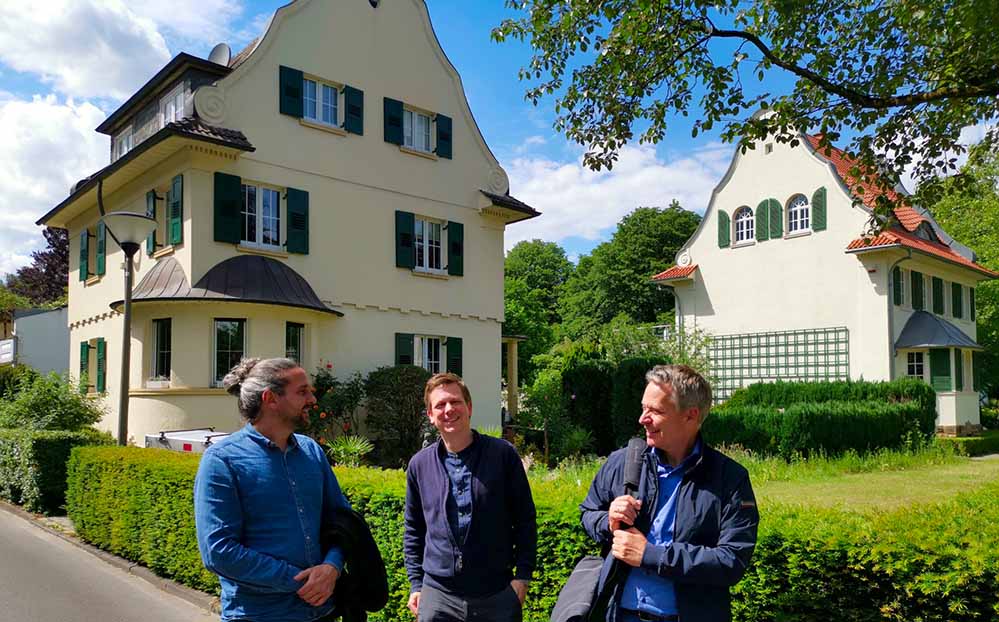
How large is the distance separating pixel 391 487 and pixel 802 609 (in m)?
3.08

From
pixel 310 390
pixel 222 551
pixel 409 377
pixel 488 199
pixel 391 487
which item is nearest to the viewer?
pixel 222 551

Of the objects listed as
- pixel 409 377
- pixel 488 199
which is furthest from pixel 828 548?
pixel 488 199

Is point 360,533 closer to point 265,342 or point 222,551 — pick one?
point 222,551

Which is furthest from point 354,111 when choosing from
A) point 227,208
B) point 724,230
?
point 724,230

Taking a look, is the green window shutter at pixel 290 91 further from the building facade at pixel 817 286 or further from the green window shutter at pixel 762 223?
the green window shutter at pixel 762 223

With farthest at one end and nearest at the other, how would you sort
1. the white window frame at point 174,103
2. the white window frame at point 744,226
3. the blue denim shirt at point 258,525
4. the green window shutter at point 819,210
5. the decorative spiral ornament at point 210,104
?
the white window frame at point 744,226, the green window shutter at point 819,210, the white window frame at point 174,103, the decorative spiral ornament at point 210,104, the blue denim shirt at point 258,525

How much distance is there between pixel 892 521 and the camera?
376cm

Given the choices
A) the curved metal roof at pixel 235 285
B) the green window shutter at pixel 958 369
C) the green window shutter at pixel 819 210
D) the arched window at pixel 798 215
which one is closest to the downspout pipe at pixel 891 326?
the green window shutter at pixel 819 210

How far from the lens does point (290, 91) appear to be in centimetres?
1684

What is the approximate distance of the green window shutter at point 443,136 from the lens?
64.6 feet

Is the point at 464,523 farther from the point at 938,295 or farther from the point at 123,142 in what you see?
the point at 938,295

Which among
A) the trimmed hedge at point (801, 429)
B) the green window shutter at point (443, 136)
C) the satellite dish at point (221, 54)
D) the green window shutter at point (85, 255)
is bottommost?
the trimmed hedge at point (801, 429)

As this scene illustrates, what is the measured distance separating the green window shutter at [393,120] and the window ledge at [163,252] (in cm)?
582

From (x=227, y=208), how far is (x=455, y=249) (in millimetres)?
6203
